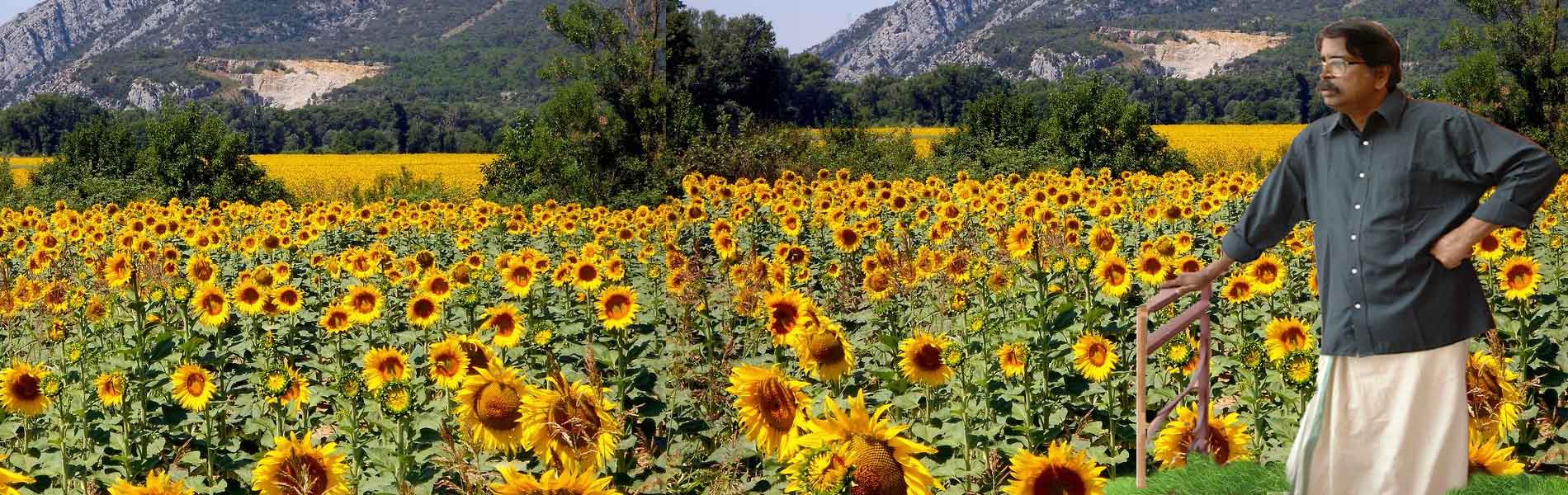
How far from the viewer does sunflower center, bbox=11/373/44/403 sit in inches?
169

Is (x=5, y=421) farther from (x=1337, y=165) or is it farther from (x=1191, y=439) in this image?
(x=1337, y=165)

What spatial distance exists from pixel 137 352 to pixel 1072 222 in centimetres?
509

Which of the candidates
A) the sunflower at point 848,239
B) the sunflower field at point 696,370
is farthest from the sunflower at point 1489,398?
the sunflower at point 848,239

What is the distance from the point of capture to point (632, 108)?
57.5 feet

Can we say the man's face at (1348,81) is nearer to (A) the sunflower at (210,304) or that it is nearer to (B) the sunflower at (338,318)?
(B) the sunflower at (338,318)

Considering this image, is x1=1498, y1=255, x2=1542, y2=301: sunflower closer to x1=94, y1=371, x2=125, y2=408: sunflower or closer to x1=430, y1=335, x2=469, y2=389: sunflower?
x1=430, y1=335, x2=469, y2=389: sunflower

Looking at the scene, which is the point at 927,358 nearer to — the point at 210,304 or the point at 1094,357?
the point at 1094,357

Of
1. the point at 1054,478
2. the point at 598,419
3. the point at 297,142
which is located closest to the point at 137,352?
the point at 598,419

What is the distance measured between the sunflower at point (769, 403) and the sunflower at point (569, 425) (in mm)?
305

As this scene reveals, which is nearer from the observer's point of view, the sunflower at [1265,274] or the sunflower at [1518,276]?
the sunflower at [1518,276]

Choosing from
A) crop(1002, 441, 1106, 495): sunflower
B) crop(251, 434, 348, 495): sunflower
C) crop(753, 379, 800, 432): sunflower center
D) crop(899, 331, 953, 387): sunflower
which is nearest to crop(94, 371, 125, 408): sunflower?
crop(251, 434, 348, 495): sunflower

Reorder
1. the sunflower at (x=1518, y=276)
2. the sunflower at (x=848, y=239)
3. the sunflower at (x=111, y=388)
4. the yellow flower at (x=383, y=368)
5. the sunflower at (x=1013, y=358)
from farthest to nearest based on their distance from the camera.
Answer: the sunflower at (x=848, y=239) → the sunflower at (x=1518, y=276) → the sunflower at (x=111, y=388) → the sunflower at (x=1013, y=358) → the yellow flower at (x=383, y=368)

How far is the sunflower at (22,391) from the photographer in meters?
4.28

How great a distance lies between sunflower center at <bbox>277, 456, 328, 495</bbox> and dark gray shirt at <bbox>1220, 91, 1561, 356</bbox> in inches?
101
